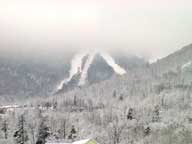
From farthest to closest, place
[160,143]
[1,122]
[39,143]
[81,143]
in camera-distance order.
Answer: [1,122] < [160,143] < [39,143] < [81,143]

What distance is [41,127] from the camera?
17600cm

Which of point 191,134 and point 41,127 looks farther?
point 191,134

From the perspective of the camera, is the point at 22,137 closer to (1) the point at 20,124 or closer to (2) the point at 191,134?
(1) the point at 20,124

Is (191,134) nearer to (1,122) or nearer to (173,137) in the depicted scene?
(173,137)

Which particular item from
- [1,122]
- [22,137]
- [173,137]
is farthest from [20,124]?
[173,137]

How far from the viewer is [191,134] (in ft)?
624

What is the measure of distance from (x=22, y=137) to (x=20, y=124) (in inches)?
243

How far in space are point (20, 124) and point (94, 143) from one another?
21.9 metres

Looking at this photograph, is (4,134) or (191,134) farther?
(191,134)

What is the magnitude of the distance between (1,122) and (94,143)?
2108 inches

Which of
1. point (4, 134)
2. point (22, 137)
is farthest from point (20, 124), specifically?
point (4, 134)

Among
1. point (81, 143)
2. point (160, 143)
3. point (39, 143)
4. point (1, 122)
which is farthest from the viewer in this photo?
point (1, 122)

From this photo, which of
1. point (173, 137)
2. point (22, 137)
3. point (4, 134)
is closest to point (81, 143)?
point (22, 137)

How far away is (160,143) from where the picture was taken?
184500 millimetres
